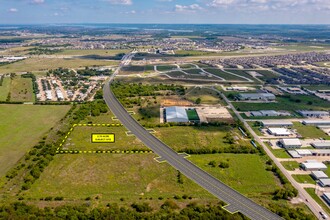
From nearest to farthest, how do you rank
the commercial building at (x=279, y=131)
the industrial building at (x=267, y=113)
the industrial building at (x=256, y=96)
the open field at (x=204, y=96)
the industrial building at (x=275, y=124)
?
the commercial building at (x=279, y=131) → the industrial building at (x=275, y=124) → the industrial building at (x=267, y=113) → the open field at (x=204, y=96) → the industrial building at (x=256, y=96)

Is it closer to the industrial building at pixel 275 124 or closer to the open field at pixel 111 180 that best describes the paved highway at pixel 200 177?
the open field at pixel 111 180

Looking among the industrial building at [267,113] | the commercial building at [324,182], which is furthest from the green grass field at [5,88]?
the commercial building at [324,182]

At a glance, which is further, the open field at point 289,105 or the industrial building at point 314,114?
the open field at point 289,105

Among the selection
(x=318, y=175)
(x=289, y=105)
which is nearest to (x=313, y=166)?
(x=318, y=175)

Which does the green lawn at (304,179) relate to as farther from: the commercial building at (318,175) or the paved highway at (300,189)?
the paved highway at (300,189)

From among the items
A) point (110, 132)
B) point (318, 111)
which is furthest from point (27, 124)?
point (318, 111)

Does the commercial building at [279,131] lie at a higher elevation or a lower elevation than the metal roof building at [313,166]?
higher

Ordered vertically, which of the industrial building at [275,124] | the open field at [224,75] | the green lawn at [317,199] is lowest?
the green lawn at [317,199]

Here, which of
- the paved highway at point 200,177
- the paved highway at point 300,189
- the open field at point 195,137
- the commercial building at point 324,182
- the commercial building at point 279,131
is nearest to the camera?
the paved highway at point 200,177
